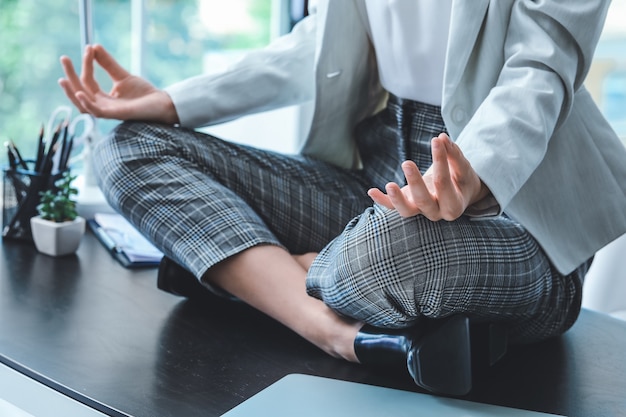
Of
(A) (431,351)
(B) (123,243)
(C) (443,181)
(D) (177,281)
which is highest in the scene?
(C) (443,181)

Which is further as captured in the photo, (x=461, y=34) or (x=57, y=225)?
(x=57, y=225)

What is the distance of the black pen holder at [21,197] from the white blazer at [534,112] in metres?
0.72

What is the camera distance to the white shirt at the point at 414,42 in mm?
1349

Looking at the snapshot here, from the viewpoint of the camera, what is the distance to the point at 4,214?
188cm

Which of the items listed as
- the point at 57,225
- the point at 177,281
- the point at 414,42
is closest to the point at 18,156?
the point at 57,225

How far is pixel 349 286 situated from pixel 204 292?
44cm

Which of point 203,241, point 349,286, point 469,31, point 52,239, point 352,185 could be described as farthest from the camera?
point 52,239

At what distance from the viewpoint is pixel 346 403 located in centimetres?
108

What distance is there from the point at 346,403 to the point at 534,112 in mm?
439

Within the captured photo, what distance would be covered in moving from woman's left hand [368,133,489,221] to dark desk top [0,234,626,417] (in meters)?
0.27

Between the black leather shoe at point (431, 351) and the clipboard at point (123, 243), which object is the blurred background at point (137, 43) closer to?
the clipboard at point (123, 243)

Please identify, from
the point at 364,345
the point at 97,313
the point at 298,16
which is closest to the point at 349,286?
the point at 364,345

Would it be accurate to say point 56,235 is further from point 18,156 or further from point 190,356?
point 190,356

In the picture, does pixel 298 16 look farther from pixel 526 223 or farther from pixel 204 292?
pixel 526 223
